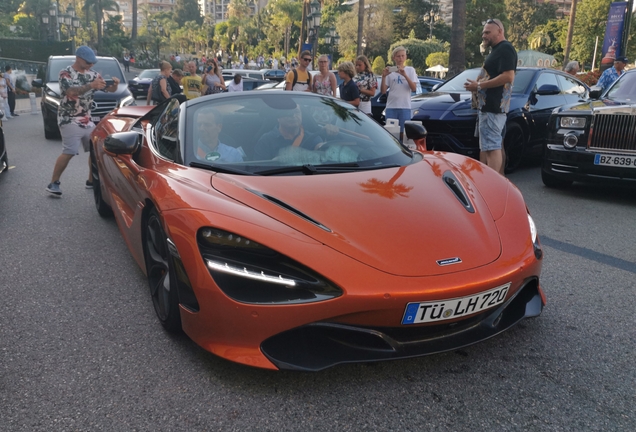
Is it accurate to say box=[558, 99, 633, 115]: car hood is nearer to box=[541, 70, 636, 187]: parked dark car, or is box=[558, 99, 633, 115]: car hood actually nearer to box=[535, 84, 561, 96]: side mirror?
box=[541, 70, 636, 187]: parked dark car

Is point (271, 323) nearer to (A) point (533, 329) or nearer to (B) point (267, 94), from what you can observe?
(A) point (533, 329)

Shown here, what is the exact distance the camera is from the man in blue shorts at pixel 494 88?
6.36 meters

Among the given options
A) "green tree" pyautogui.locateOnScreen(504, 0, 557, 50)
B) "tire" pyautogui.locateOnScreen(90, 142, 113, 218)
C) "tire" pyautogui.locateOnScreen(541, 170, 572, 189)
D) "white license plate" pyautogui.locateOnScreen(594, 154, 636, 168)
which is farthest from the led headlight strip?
"green tree" pyautogui.locateOnScreen(504, 0, 557, 50)

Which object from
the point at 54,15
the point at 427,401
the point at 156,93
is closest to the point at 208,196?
the point at 427,401

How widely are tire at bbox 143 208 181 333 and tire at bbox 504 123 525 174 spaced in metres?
5.99

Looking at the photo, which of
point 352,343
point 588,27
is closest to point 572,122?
point 352,343

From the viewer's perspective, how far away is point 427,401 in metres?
2.43

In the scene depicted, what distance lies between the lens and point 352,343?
2.42 meters

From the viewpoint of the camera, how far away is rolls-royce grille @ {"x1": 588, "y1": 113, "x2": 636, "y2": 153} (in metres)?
6.28

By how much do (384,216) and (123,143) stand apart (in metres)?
1.89

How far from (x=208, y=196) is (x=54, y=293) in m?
1.57

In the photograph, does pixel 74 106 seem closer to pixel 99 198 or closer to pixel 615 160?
pixel 99 198

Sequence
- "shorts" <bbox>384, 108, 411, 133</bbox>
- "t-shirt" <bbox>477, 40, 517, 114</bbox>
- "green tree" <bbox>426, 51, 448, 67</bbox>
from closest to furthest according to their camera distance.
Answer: "t-shirt" <bbox>477, 40, 517, 114</bbox> → "shorts" <bbox>384, 108, 411, 133</bbox> → "green tree" <bbox>426, 51, 448, 67</bbox>

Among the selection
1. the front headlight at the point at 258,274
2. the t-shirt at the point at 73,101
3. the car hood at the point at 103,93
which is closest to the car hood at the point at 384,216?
the front headlight at the point at 258,274
